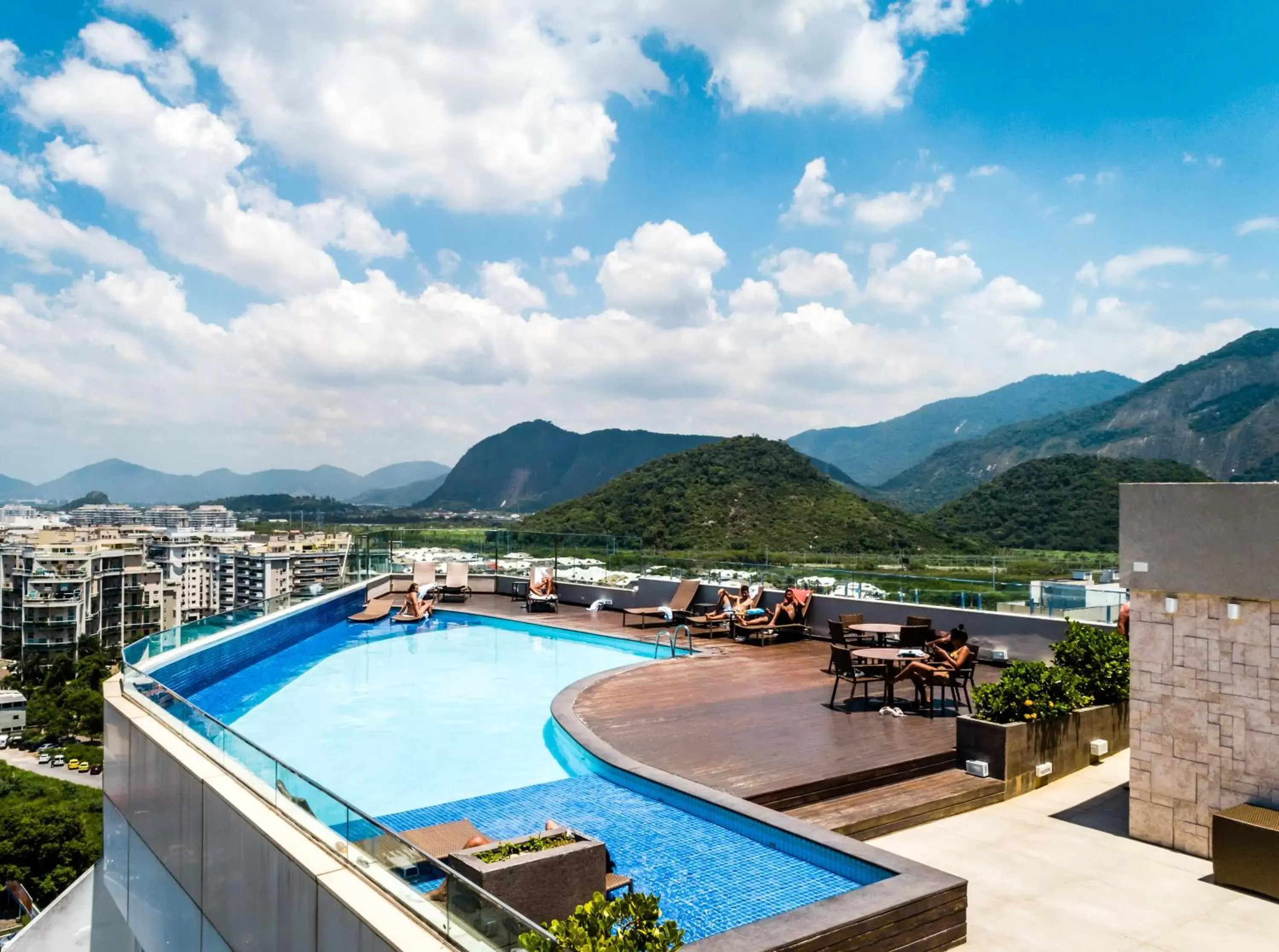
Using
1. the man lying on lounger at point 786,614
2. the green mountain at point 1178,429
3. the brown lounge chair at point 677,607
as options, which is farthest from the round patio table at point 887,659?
the green mountain at point 1178,429

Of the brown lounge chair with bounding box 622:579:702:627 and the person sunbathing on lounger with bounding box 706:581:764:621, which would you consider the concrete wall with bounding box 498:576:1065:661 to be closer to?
the brown lounge chair with bounding box 622:579:702:627

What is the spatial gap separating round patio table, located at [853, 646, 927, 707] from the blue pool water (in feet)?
10.9

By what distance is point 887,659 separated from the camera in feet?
28.6

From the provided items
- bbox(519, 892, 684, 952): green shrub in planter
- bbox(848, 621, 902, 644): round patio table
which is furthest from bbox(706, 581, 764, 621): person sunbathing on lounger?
bbox(519, 892, 684, 952): green shrub in planter

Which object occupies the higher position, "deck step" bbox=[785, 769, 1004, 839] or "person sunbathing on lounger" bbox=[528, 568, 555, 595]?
"person sunbathing on lounger" bbox=[528, 568, 555, 595]

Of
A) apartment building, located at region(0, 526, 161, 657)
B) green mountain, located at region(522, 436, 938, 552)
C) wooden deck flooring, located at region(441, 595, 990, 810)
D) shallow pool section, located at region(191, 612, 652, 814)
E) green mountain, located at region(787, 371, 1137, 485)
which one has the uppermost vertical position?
green mountain, located at region(787, 371, 1137, 485)

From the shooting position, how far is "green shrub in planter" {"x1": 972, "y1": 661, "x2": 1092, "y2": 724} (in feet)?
22.7

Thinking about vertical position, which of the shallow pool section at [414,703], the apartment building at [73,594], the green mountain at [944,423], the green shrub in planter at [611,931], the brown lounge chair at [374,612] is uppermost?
the green mountain at [944,423]

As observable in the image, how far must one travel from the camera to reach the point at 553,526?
35.2 metres

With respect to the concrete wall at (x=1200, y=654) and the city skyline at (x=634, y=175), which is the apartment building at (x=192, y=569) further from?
the concrete wall at (x=1200, y=654)

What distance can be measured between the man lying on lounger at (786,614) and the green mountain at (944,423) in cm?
14087

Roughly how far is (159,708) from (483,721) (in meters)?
3.50

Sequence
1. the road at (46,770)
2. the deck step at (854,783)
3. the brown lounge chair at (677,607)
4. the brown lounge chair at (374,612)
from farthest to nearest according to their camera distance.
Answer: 1. the road at (46,770)
2. the brown lounge chair at (374,612)
3. the brown lounge chair at (677,607)
4. the deck step at (854,783)

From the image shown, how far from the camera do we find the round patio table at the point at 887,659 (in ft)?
28.3
